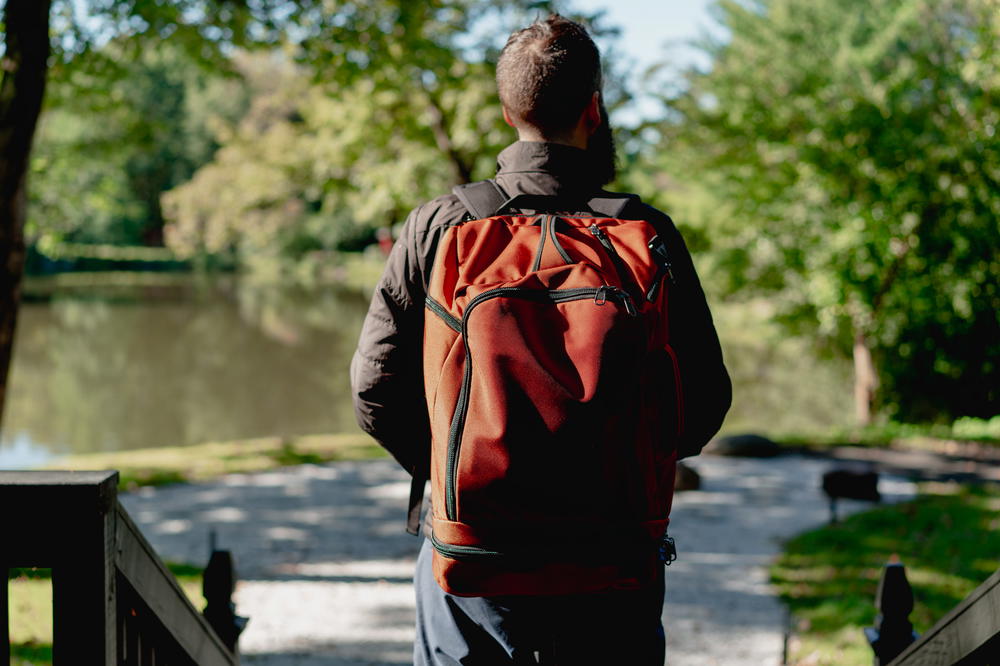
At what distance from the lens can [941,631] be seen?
206 centimetres

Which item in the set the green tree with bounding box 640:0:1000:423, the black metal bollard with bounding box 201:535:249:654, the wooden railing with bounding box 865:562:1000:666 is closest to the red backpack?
the wooden railing with bounding box 865:562:1000:666

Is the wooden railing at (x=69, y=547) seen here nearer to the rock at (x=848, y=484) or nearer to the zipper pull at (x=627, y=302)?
the zipper pull at (x=627, y=302)

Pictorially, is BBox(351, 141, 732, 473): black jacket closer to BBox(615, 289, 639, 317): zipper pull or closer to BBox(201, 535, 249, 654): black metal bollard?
BBox(615, 289, 639, 317): zipper pull

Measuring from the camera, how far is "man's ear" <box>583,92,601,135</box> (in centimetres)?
185

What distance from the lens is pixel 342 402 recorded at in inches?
730

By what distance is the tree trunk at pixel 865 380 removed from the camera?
54.1ft

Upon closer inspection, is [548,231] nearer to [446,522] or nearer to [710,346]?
[710,346]

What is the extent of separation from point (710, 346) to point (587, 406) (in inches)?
15.8

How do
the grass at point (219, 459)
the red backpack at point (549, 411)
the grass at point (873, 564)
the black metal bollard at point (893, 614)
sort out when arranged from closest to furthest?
the red backpack at point (549, 411) < the black metal bollard at point (893, 614) < the grass at point (873, 564) < the grass at point (219, 459)

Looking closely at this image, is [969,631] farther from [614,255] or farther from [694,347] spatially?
[614,255]

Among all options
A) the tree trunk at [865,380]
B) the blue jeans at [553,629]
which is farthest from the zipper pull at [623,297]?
the tree trunk at [865,380]

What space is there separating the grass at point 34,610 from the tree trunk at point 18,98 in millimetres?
2062

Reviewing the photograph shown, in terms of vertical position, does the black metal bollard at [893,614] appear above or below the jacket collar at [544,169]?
below

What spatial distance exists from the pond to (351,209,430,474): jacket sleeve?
1225 cm
